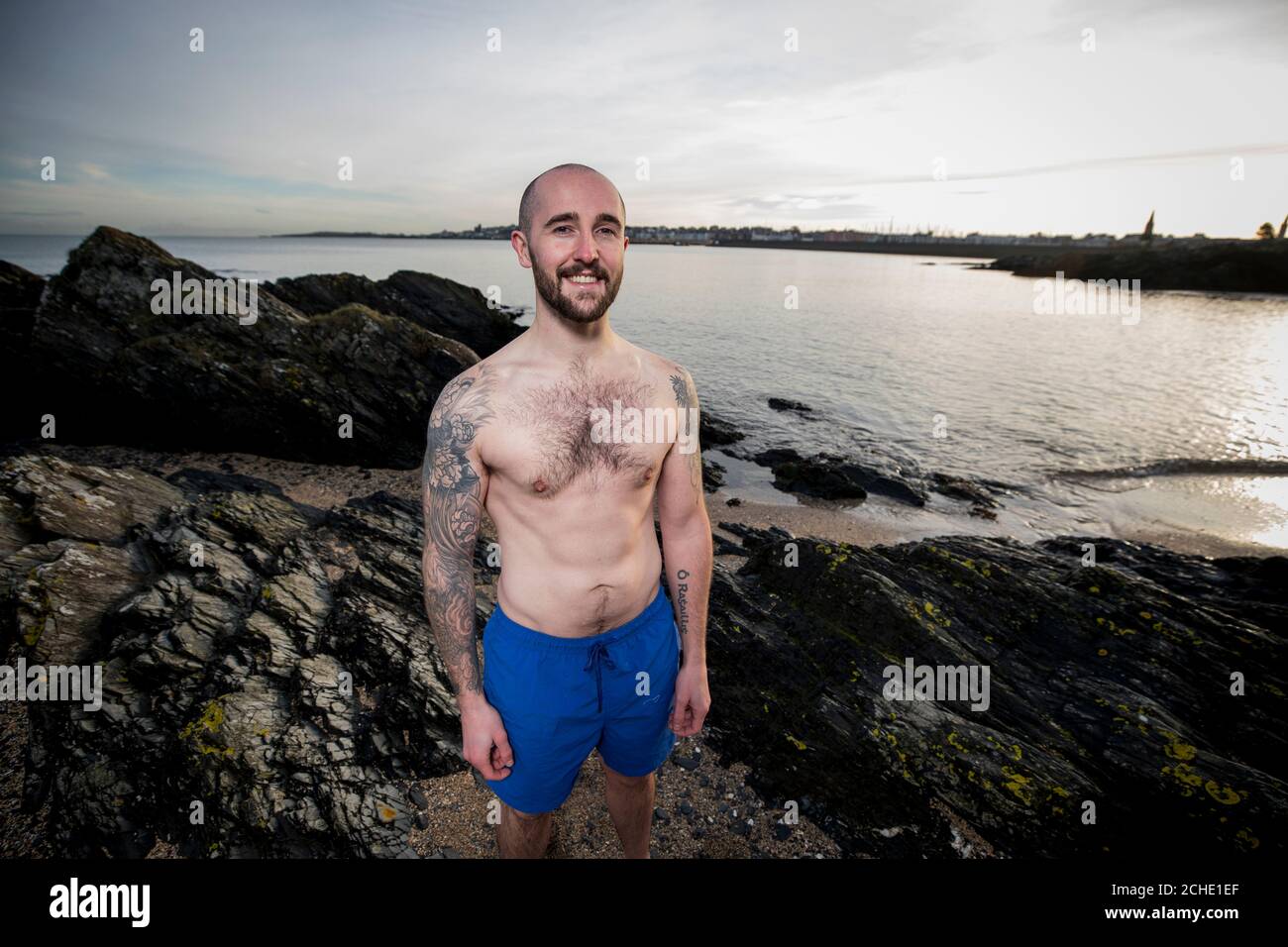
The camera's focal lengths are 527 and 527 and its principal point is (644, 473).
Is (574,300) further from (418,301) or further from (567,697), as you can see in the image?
(418,301)

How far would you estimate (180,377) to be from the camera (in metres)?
12.0

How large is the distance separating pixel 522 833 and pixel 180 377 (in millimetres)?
13843

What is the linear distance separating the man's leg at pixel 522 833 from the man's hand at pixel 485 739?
1.23ft

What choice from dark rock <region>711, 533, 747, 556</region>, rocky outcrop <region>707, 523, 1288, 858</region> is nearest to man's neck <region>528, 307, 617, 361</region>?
rocky outcrop <region>707, 523, 1288, 858</region>

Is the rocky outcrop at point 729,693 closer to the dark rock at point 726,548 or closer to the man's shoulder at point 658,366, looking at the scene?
the dark rock at point 726,548

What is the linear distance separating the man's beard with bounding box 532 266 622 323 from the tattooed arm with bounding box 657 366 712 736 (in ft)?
2.42

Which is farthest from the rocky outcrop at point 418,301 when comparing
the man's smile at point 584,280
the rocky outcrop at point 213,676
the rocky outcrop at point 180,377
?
the man's smile at point 584,280

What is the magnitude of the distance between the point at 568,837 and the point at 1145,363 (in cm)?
4616

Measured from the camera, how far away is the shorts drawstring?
10.4 ft

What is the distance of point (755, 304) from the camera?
67.4m

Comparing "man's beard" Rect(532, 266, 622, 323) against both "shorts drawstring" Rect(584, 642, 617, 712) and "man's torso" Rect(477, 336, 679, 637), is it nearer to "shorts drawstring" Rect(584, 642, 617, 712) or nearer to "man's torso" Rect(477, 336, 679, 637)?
"man's torso" Rect(477, 336, 679, 637)
